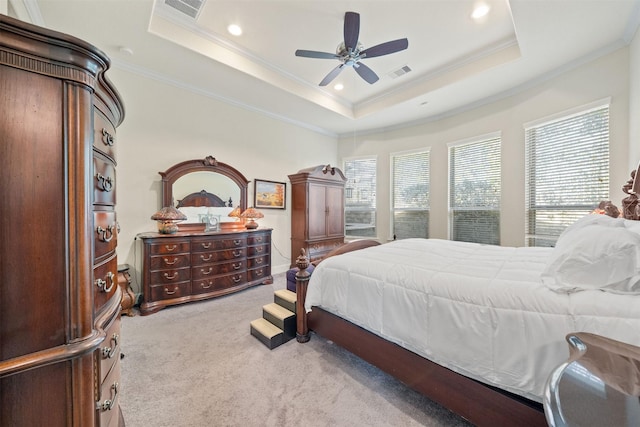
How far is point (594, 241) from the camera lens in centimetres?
124

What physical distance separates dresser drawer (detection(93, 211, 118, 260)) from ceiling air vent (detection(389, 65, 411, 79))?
3839 mm

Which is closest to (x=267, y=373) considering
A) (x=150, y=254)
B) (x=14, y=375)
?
Answer: (x=14, y=375)

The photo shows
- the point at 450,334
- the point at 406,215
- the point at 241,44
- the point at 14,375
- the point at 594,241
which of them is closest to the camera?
the point at 14,375

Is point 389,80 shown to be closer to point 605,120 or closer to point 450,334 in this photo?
point 605,120

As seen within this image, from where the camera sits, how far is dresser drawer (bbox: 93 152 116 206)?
89 cm

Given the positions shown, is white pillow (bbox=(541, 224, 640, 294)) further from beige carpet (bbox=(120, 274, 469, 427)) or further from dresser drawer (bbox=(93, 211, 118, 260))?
dresser drawer (bbox=(93, 211, 118, 260))

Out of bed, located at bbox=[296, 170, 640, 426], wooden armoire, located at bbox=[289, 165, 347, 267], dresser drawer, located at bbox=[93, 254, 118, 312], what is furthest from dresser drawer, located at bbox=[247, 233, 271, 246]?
dresser drawer, located at bbox=[93, 254, 118, 312]

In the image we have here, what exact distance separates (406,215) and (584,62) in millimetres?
3130

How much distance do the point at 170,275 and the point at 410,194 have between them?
435 centimetres

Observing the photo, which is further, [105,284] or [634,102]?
[634,102]

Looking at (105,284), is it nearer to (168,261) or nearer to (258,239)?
(168,261)

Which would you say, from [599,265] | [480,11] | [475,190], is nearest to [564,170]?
[475,190]

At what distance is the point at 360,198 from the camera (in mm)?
5594

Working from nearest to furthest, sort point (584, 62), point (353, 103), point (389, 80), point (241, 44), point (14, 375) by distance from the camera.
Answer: point (14, 375) < point (584, 62) < point (241, 44) < point (389, 80) < point (353, 103)
